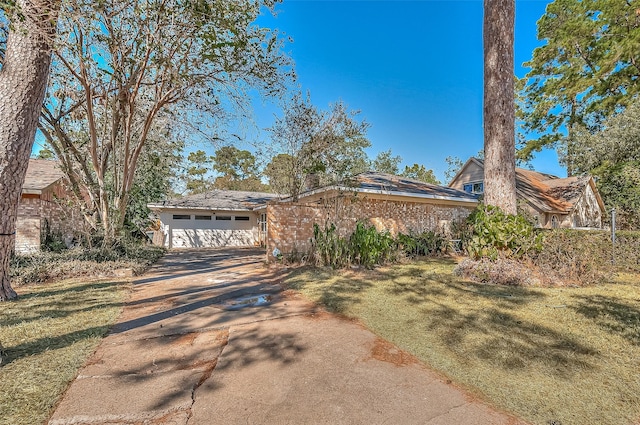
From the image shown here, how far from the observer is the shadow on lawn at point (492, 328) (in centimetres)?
299

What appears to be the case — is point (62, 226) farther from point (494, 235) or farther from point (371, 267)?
point (494, 235)

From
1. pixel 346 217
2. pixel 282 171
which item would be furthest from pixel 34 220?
pixel 346 217

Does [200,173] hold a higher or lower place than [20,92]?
higher

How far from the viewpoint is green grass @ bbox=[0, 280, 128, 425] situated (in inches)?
91.1

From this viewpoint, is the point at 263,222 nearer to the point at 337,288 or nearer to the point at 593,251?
the point at 337,288

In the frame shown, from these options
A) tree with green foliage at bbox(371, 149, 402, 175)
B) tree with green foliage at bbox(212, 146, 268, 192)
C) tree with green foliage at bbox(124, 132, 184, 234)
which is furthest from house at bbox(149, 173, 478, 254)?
tree with green foliage at bbox(371, 149, 402, 175)

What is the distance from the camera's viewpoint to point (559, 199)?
58.4 feet

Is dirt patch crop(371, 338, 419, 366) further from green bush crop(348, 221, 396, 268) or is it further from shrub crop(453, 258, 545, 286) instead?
green bush crop(348, 221, 396, 268)

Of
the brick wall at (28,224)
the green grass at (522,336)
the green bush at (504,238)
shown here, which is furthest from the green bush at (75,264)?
the green bush at (504,238)

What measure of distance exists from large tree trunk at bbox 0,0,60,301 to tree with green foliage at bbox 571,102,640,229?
71.0 feet

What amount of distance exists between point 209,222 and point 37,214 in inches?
305

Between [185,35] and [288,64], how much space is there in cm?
280

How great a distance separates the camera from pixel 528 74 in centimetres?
1794

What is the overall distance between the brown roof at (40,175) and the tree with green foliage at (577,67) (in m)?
21.6
